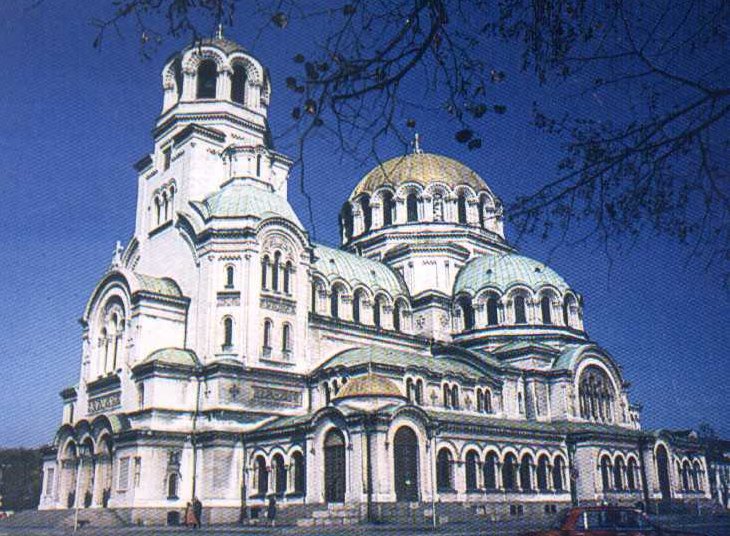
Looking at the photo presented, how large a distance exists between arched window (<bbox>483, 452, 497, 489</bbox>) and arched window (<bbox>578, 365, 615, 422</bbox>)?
990cm

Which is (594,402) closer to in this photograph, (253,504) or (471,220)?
(471,220)

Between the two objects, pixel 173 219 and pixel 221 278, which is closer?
pixel 221 278

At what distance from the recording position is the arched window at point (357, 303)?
45406 mm

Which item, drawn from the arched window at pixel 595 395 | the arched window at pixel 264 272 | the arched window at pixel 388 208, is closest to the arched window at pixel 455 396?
the arched window at pixel 595 395

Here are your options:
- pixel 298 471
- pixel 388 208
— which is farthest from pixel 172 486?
pixel 388 208

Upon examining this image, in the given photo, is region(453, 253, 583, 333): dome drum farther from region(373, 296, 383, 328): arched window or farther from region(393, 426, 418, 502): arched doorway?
region(393, 426, 418, 502): arched doorway

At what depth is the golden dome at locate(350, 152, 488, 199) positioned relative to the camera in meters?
54.2

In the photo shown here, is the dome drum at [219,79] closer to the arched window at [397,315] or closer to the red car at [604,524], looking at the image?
the arched window at [397,315]

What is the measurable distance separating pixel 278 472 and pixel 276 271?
10.5 meters

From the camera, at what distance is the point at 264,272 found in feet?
129

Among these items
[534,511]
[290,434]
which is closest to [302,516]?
[290,434]

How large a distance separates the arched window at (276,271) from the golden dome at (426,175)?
1541cm

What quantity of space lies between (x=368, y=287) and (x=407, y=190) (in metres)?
10.5

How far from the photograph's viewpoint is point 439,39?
5973 mm
